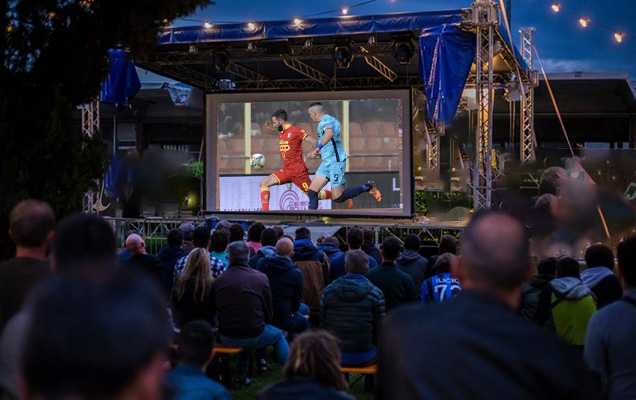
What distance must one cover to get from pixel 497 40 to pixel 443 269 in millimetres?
9431

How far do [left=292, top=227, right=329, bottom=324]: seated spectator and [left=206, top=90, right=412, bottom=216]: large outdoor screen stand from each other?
9.25 meters

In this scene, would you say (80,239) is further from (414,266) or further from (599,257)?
(414,266)

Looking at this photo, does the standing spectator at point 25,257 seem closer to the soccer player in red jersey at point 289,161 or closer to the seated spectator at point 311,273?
the seated spectator at point 311,273

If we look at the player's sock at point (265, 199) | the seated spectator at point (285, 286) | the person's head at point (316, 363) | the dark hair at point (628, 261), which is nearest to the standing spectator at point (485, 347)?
the person's head at point (316, 363)

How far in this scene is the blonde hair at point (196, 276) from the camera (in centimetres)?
578

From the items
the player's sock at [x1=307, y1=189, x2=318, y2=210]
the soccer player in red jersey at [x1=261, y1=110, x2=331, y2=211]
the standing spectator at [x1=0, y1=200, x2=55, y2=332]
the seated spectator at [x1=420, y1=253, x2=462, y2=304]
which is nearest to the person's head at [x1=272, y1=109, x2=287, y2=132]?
the soccer player in red jersey at [x1=261, y1=110, x2=331, y2=211]

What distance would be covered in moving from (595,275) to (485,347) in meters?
3.28

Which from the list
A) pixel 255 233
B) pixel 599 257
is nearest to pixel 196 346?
pixel 599 257

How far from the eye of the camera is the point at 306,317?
701cm

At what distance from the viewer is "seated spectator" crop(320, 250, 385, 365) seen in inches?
208

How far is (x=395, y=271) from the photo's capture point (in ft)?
19.5

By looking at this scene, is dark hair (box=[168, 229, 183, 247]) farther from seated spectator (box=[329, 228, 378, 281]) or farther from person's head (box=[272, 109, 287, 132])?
person's head (box=[272, 109, 287, 132])

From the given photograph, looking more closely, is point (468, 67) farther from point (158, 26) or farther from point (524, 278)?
point (524, 278)

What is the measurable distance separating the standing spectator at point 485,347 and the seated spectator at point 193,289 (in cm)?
403
